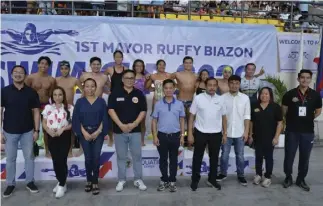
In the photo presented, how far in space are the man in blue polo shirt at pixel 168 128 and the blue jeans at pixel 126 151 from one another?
0.85 feet

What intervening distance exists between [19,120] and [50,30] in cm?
291

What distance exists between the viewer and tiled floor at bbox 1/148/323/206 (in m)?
3.86

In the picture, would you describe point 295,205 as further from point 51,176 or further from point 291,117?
point 51,176

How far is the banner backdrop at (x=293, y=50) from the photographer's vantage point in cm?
730

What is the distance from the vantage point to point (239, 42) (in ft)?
22.8

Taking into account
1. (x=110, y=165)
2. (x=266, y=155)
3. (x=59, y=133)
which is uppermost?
(x=59, y=133)

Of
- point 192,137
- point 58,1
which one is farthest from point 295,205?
point 58,1

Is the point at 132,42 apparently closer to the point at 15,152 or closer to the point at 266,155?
the point at 15,152

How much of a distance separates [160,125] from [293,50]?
465 centimetres

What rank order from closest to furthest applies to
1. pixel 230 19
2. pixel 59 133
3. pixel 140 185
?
pixel 59 133, pixel 140 185, pixel 230 19

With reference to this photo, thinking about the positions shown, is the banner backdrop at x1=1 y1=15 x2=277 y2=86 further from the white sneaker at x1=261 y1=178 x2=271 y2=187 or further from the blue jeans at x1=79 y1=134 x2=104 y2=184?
the white sneaker at x1=261 y1=178 x2=271 y2=187

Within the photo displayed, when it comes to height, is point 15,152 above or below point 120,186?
above

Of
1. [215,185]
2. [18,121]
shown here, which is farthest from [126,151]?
[18,121]

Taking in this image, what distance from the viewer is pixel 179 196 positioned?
404cm
